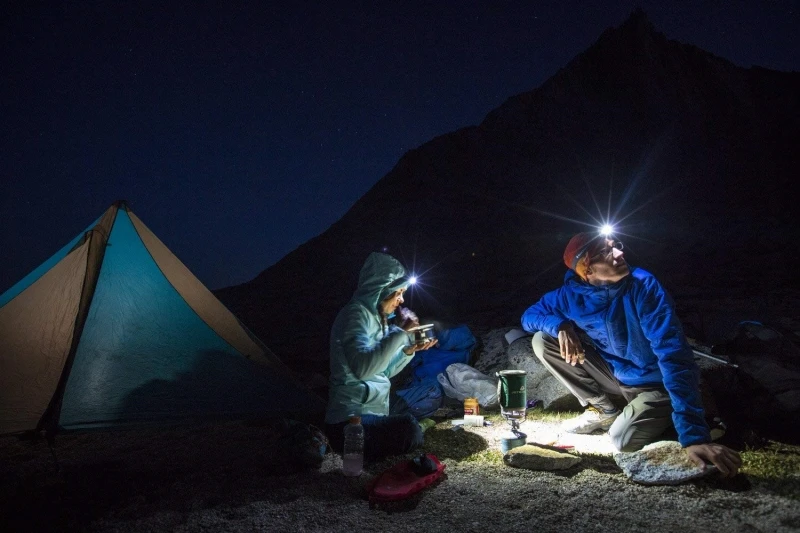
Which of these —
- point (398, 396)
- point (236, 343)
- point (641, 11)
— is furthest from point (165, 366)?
point (641, 11)

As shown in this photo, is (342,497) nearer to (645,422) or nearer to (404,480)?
(404,480)

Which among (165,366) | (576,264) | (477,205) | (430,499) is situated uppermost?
(477,205)

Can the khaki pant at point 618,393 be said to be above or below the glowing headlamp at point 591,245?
below

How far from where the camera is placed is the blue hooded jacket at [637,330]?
3072 millimetres

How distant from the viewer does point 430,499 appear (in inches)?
117

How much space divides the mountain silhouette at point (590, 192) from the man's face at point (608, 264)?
14138mm

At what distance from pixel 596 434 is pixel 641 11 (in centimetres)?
5380

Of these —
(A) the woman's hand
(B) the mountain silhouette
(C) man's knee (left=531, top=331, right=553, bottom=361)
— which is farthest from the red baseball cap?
(B) the mountain silhouette

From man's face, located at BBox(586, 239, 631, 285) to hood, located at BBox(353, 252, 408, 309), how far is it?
1669mm

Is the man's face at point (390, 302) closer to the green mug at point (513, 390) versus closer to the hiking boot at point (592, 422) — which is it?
the green mug at point (513, 390)

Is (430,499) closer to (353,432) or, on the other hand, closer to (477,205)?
(353,432)

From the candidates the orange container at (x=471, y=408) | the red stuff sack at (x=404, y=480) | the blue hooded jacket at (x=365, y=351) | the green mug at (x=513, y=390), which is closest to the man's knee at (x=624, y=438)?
the green mug at (x=513, y=390)

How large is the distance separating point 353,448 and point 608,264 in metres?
2.52

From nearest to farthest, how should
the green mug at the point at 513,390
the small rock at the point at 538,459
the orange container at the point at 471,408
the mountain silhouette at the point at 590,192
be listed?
the small rock at the point at 538,459 < the green mug at the point at 513,390 < the orange container at the point at 471,408 < the mountain silhouette at the point at 590,192
